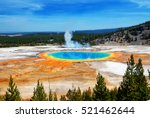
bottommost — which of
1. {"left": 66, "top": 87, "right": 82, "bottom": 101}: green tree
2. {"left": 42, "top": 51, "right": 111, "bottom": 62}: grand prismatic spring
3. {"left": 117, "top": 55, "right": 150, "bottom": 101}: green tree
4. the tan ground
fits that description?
the tan ground

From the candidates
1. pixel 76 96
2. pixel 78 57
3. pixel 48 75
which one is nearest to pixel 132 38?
pixel 78 57

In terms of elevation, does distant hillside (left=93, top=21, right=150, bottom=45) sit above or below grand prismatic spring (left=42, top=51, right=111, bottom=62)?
above

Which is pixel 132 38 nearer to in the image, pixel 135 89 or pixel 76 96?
pixel 76 96

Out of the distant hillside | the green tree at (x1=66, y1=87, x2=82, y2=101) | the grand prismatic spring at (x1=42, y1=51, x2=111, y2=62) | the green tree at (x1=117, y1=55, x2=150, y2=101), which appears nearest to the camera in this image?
the green tree at (x1=117, y1=55, x2=150, y2=101)

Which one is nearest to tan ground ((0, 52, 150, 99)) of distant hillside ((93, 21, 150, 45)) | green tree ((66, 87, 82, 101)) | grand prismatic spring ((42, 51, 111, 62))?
green tree ((66, 87, 82, 101))

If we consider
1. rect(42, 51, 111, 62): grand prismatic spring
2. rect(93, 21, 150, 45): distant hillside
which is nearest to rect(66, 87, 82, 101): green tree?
rect(42, 51, 111, 62): grand prismatic spring

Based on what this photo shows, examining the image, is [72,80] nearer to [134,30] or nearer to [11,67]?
[11,67]

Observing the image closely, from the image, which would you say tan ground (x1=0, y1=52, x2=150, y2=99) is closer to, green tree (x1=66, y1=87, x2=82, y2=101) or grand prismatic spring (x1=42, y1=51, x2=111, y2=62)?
green tree (x1=66, y1=87, x2=82, y2=101)

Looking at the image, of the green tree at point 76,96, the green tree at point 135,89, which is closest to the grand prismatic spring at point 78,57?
the green tree at point 76,96

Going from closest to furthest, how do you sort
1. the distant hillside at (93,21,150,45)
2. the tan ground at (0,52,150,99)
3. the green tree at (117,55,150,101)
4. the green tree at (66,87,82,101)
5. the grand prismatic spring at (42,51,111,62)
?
the green tree at (117,55,150,101) < the green tree at (66,87,82,101) < the tan ground at (0,52,150,99) < the grand prismatic spring at (42,51,111,62) < the distant hillside at (93,21,150,45)

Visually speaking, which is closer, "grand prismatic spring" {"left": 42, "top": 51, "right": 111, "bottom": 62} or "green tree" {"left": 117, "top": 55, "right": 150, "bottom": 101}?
"green tree" {"left": 117, "top": 55, "right": 150, "bottom": 101}
